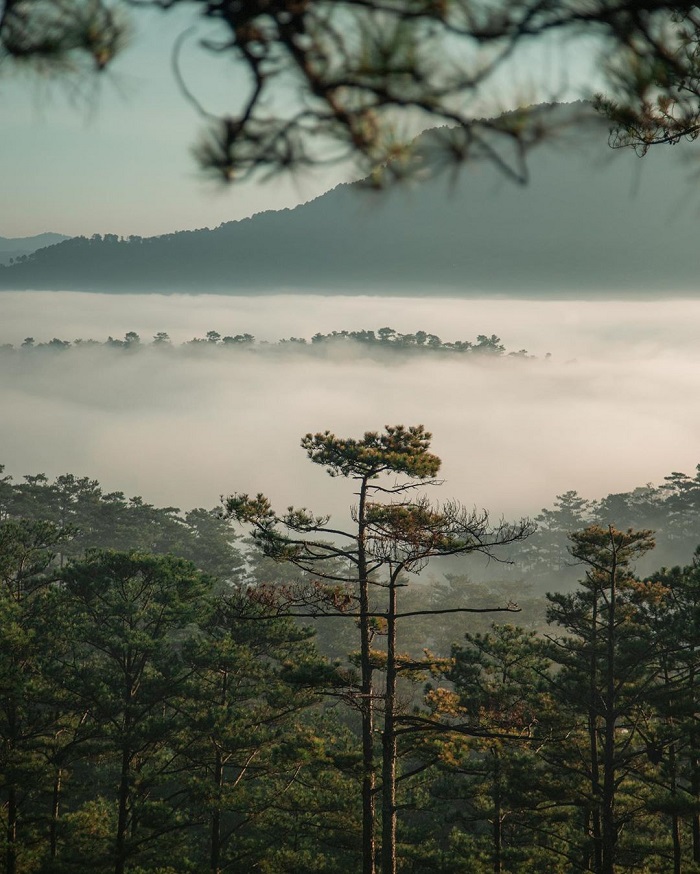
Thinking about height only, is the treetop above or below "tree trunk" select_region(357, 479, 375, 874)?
above

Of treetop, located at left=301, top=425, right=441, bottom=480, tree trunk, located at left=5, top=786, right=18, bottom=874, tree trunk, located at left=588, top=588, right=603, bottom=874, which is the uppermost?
treetop, located at left=301, top=425, right=441, bottom=480

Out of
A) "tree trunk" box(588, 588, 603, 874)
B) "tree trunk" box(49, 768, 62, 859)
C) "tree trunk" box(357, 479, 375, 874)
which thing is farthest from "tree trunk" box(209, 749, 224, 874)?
"tree trunk" box(588, 588, 603, 874)

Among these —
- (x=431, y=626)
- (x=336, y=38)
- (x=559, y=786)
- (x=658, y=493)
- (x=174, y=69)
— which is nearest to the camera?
(x=174, y=69)

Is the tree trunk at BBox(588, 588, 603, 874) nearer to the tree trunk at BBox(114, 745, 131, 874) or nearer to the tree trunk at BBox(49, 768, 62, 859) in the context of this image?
the tree trunk at BBox(114, 745, 131, 874)

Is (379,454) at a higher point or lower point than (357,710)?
higher

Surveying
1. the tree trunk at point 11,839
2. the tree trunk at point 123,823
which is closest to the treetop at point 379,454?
the tree trunk at point 123,823

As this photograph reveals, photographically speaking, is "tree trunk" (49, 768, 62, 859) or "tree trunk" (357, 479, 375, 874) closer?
"tree trunk" (357, 479, 375, 874)

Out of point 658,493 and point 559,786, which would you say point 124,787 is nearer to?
point 559,786

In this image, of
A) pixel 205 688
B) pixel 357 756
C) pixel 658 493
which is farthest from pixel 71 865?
pixel 658 493

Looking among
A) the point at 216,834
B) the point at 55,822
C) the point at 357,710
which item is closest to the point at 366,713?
the point at 357,710

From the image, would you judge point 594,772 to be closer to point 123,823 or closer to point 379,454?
point 379,454

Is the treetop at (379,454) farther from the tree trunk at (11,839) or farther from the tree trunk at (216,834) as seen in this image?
the tree trunk at (11,839)
